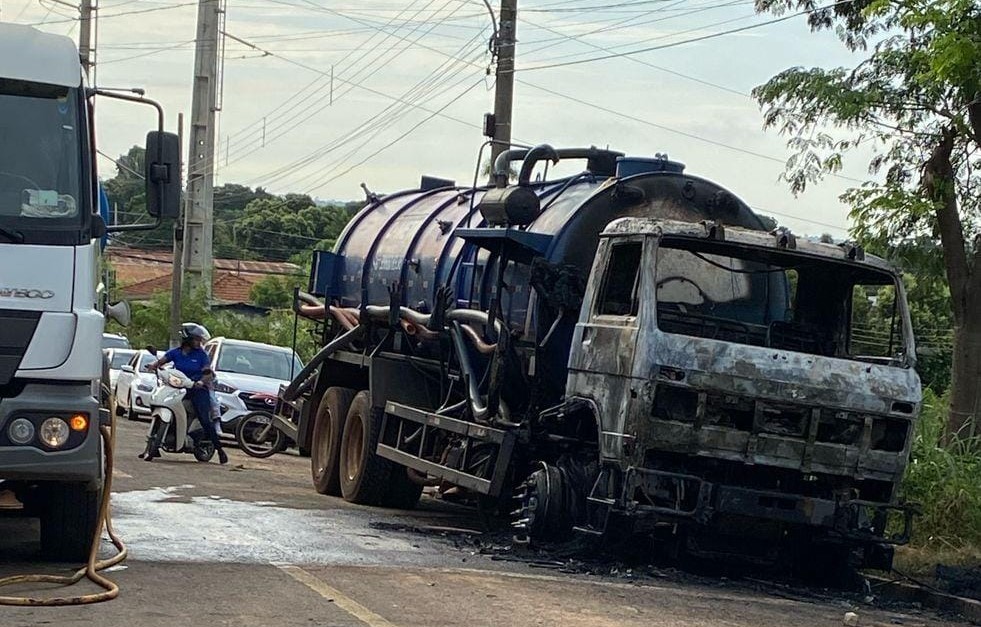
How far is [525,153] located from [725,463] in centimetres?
400

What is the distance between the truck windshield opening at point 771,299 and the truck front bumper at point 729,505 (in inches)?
44.5

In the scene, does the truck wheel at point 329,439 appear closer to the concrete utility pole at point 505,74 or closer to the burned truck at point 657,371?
the burned truck at point 657,371

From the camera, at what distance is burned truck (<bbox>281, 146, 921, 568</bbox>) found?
1041cm

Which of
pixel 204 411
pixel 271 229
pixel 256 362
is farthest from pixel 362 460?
pixel 271 229

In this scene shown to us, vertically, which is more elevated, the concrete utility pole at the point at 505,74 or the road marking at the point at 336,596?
the concrete utility pole at the point at 505,74

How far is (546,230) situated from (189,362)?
8.15 metres

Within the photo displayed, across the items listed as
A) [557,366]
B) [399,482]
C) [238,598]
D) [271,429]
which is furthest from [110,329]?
[238,598]

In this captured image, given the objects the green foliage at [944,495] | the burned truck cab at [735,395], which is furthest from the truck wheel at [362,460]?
the green foliage at [944,495]

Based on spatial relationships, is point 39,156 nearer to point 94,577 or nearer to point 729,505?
point 94,577

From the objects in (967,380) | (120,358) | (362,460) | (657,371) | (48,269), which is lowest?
(120,358)

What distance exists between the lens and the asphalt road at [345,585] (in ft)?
26.2

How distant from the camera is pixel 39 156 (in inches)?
346

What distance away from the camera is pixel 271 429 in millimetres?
19734

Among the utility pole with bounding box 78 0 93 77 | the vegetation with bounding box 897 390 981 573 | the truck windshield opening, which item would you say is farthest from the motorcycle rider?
the utility pole with bounding box 78 0 93 77
